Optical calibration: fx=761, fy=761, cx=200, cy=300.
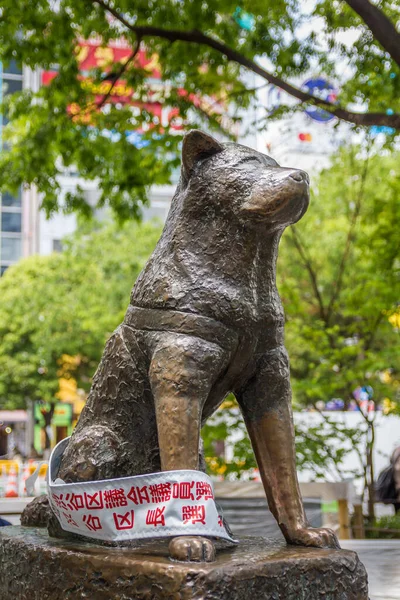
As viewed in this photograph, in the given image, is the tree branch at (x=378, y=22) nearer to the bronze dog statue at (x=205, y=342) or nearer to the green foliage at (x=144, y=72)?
the green foliage at (x=144, y=72)

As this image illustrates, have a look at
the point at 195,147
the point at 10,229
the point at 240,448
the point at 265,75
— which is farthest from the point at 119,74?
the point at 10,229

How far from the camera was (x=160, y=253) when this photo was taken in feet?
7.91

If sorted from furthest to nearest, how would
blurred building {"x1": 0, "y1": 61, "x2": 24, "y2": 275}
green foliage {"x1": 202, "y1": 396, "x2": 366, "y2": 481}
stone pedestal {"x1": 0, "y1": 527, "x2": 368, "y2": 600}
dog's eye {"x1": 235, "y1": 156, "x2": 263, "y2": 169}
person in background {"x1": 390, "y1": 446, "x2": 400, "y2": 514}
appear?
1. blurred building {"x1": 0, "y1": 61, "x2": 24, "y2": 275}
2. green foliage {"x1": 202, "y1": 396, "x2": 366, "y2": 481}
3. person in background {"x1": 390, "y1": 446, "x2": 400, "y2": 514}
4. dog's eye {"x1": 235, "y1": 156, "x2": 263, "y2": 169}
5. stone pedestal {"x1": 0, "y1": 527, "x2": 368, "y2": 600}

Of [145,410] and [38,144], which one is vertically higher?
[38,144]

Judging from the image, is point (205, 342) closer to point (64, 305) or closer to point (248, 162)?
point (248, 162)

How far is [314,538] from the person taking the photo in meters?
2.29

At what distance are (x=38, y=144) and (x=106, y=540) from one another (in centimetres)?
591

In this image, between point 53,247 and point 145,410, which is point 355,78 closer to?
point 145,410

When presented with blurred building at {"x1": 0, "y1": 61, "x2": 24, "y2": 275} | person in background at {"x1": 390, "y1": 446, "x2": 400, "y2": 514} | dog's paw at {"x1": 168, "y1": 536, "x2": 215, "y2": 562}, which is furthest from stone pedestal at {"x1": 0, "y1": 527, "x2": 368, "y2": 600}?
blurred building at {"x1": 0, "y1": 61, "x2": 24, "y2": 275}

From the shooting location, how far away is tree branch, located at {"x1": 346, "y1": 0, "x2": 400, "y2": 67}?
16.3 feet

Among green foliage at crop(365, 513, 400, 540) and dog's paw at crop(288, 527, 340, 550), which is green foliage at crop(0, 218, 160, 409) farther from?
dog's paw at crop(288, 527, 340, 550)

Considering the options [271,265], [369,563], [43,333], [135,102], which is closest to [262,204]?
[271,265]

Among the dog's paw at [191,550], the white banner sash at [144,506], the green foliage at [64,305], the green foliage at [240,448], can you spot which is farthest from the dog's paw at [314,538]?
the green foliage at [64,305]

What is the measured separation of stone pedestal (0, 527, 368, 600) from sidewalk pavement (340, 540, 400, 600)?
107cm
